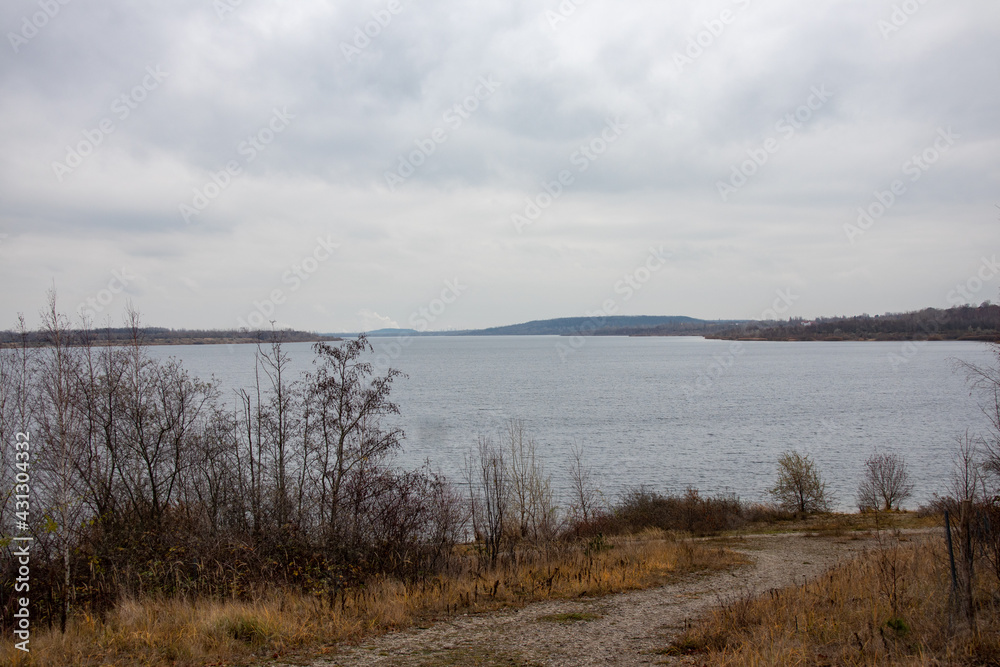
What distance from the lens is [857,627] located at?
356 inches

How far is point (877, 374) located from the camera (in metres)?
108

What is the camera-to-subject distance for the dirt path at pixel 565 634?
29.4ft

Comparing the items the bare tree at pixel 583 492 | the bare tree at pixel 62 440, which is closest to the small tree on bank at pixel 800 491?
the bare tree at pixel 583 492

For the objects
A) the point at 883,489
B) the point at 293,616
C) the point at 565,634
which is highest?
the point at 293,616

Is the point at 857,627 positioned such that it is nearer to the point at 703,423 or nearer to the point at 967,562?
the point at 967,562

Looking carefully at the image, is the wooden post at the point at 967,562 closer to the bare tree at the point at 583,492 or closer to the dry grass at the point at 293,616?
the dry grass at the point at 293,616

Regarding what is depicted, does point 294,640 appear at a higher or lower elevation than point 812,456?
higher

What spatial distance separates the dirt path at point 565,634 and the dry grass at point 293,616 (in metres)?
0.63

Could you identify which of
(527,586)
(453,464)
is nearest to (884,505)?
(453,464)

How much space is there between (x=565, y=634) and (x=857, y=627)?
4463 mm

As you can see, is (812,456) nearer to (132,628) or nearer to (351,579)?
(351,579)

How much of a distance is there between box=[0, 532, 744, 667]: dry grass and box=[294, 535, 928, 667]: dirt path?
635 millimetres

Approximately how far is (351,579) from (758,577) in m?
10.1

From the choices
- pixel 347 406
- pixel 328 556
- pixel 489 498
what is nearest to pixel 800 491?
pixel 489 498
